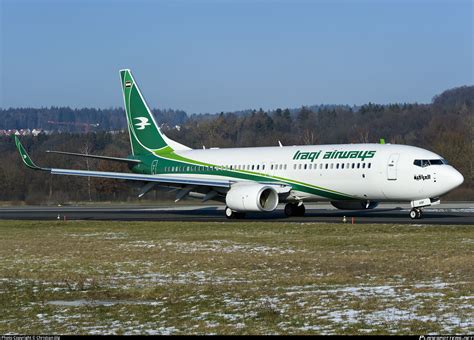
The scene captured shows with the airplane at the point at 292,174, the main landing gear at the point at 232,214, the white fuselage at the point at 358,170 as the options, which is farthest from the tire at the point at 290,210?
the main landing gear at the point at 232,214

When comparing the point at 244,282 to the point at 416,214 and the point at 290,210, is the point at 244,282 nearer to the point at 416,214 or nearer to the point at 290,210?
the point at 416,214

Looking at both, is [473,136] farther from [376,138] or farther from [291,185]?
[291,185]

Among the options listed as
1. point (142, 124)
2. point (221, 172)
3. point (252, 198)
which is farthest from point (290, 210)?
point (142, 124)

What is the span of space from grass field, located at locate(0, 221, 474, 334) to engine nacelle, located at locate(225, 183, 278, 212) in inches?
325

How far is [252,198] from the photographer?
41.3m

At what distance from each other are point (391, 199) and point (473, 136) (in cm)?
5947

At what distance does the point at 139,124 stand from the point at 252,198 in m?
11.7

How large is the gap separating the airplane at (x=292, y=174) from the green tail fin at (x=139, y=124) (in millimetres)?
56

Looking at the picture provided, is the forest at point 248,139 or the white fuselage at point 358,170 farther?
the forest at point 248,139

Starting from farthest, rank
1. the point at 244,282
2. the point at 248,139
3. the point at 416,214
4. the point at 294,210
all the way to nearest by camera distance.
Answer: the point at 248,139 < the point at 294,210 < the point at 416,214 < the point at 244,282

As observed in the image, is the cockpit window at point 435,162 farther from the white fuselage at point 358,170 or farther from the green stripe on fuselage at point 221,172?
the green stripe on fuselage at point 221,172

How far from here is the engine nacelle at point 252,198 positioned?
136ft

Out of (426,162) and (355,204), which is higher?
(426,162)

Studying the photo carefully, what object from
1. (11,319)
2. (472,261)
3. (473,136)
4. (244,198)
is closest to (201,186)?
(244,198)
